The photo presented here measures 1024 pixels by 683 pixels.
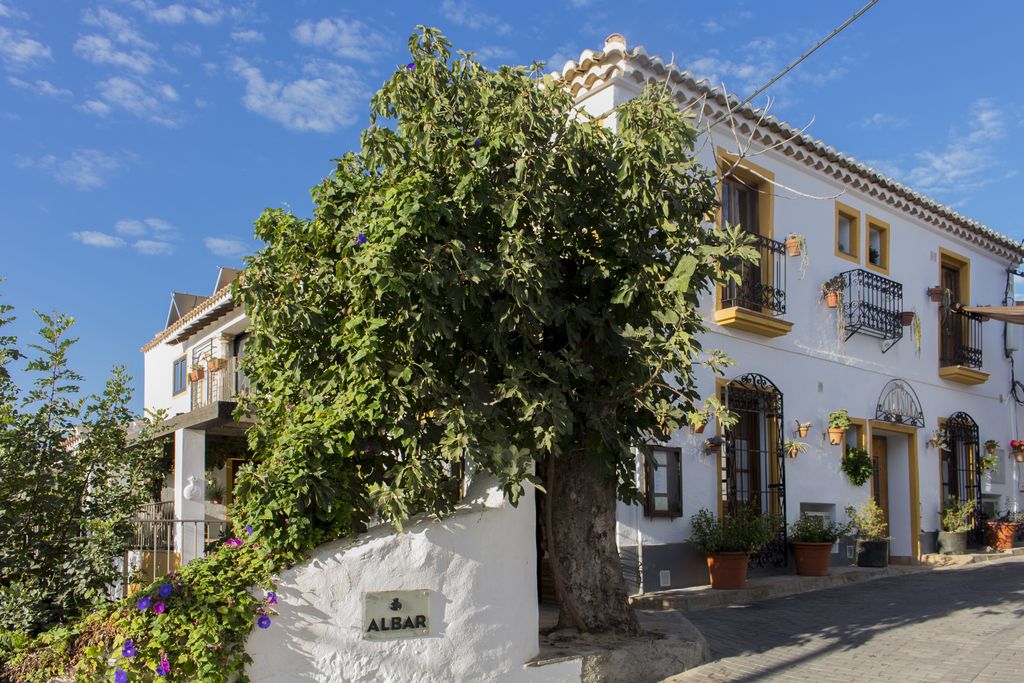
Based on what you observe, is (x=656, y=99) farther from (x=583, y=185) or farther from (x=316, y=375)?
(x=316, y=375)

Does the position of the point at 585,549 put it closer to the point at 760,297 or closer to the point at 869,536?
the point at 760,297

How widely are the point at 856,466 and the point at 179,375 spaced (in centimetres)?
1808

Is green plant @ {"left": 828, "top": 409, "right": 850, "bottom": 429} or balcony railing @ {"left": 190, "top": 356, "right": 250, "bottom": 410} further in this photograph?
balcony railing @ {"left": 190, "top": 356, "right": 250, "bottom": 410}

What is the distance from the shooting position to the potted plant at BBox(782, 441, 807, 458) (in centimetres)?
1280

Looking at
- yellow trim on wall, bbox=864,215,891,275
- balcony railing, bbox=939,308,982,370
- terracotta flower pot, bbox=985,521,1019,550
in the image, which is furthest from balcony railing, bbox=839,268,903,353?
terracotta flower pot, bbox=985,521,1019,550

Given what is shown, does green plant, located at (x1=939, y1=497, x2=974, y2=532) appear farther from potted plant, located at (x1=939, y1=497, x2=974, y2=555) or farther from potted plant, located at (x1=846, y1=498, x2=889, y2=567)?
potted plant, located at (x1=846, y1=498, x2=889, y2=567)

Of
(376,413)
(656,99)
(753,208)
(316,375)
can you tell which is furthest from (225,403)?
(753,208)

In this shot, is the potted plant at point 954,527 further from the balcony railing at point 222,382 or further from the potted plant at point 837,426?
the balcony railing at point 222,382

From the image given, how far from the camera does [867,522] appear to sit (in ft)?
45.3

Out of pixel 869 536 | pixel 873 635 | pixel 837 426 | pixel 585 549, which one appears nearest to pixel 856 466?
pixel 837 426

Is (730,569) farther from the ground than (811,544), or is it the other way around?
(811,544)

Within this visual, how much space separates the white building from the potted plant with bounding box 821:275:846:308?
0.08m

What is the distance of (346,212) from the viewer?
699 cm

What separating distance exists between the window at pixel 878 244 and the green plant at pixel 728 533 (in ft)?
19.7
